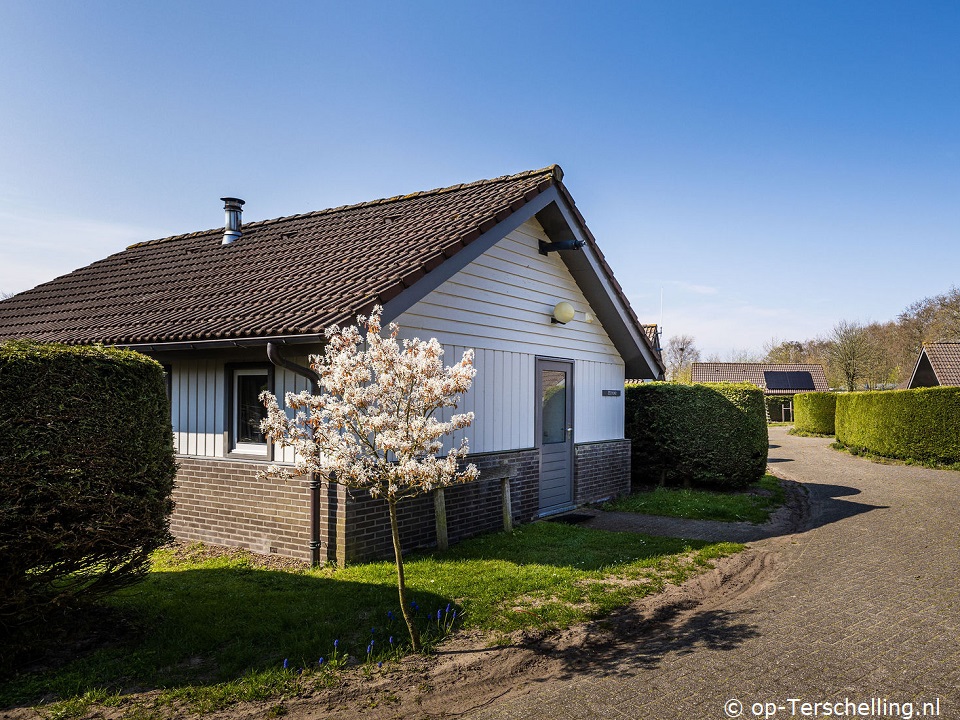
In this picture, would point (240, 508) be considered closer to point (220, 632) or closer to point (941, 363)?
point (220, 632)

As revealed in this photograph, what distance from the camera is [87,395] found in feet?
16.1

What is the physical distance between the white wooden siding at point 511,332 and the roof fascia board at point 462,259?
352 millimetres

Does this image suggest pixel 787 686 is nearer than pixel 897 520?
Yes

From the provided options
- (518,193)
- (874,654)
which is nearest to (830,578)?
(874,654)

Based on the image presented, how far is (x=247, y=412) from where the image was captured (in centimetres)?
855

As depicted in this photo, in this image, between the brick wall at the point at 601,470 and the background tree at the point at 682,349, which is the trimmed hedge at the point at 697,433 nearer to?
the brick wall at the point at 601,470

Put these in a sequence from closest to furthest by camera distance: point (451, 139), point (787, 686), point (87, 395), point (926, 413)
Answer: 1. point (787, 686)
2. point (87, 395)
3. point (451, 139)
4. point (926, 413)

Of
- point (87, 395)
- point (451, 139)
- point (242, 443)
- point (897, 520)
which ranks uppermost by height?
point (451, 139)

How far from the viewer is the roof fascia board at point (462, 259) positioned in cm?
771

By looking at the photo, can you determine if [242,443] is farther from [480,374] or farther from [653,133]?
[653,133]

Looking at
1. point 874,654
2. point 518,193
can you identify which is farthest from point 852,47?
point 874,654

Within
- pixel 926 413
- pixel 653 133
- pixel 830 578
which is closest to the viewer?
pixel 830 578

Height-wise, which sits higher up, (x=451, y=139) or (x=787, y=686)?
(x=451, y=139)

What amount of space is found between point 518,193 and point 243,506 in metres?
6.19
